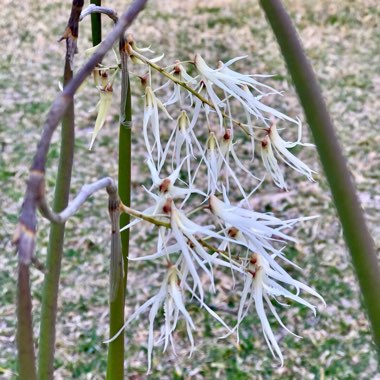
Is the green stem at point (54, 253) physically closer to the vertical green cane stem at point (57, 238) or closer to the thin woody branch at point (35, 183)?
the vertical green cane stem at point (57, 238)

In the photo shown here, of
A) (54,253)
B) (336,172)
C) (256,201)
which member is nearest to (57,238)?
(54,253)

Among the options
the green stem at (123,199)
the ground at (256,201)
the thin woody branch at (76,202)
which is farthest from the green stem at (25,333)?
the ground at (256,201)

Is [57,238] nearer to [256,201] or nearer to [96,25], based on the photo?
[96,25]

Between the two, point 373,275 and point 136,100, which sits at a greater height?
point 136,100

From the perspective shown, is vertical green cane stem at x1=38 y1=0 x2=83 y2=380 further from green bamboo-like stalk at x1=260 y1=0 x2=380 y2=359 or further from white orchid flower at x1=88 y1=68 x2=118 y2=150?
green bamboo-like stalk at x1=260 y1=0 x2=380 y2=359

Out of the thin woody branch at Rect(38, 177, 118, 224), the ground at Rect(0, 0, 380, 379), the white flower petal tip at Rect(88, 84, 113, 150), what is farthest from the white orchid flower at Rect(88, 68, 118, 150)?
the ground at Rect(0, 0, 380, 379)

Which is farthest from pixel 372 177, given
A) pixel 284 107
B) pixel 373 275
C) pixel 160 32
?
pixel 373 275

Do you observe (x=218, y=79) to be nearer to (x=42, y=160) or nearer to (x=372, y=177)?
(x=42, y=160)
